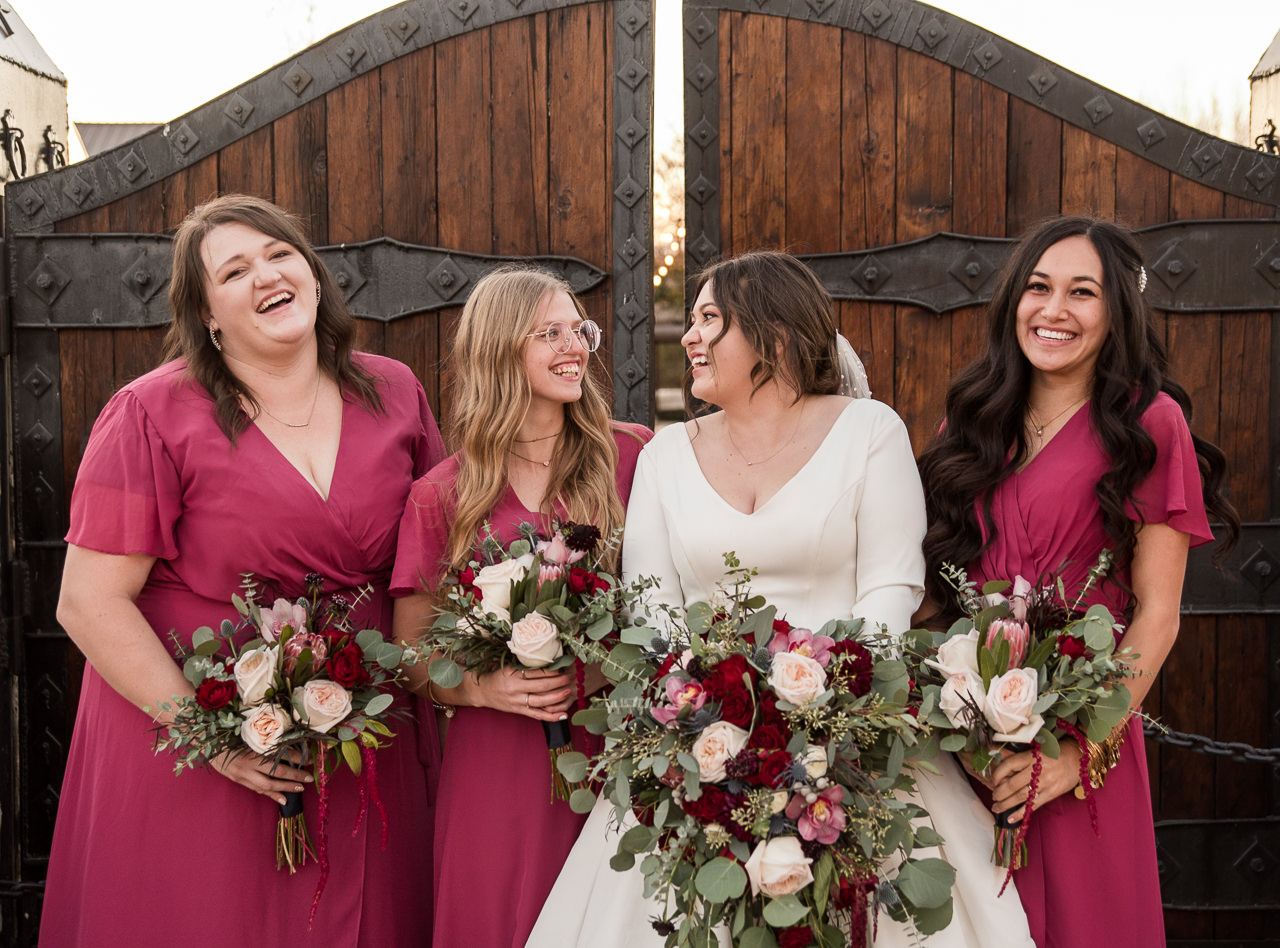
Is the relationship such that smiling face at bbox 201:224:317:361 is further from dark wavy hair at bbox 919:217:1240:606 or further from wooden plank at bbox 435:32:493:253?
dark wavy hair at bbox 919:217:1240:606

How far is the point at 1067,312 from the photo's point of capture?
2371 millimetres

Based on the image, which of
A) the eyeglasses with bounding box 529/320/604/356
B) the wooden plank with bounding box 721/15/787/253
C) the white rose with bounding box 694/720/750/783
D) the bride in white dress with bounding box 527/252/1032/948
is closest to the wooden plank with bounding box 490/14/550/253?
the wooden plank with bounding box 721/15/787/253

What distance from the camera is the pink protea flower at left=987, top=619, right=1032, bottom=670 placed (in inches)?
78.1

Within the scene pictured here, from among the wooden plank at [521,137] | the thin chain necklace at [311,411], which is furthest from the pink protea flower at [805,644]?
the wooden plank at [521,137]

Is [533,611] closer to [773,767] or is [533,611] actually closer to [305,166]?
[773,767]

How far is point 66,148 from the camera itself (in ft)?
12.2

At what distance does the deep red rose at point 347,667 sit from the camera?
7.41 ft

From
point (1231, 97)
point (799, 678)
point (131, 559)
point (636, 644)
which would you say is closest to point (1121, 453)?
point (799, 678)

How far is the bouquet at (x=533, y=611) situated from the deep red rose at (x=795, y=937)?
1.85 feet

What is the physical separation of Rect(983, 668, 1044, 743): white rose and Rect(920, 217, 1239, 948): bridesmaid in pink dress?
0.41ft

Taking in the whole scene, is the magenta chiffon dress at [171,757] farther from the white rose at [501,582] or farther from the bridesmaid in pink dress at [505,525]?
the white rose at [501,582]

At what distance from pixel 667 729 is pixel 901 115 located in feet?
7.70

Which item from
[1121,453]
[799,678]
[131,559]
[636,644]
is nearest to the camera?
[799,678]

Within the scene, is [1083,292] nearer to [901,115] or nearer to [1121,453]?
[1121,453]
